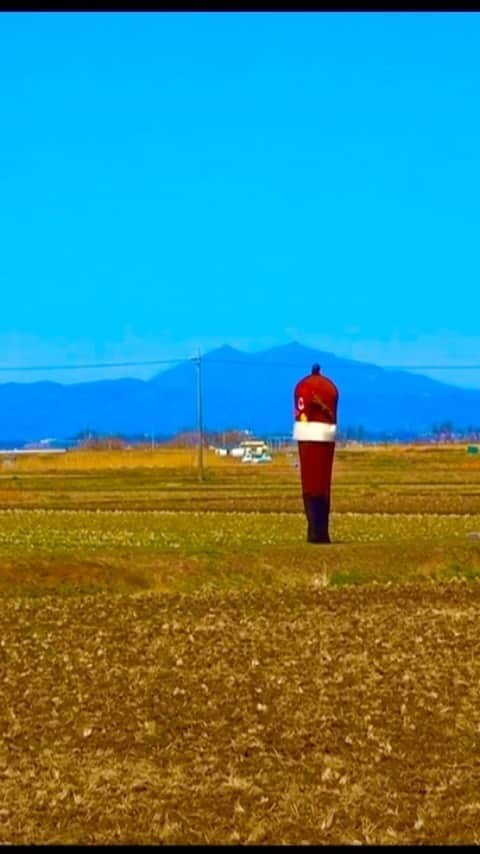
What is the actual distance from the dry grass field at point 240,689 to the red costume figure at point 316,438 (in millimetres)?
594

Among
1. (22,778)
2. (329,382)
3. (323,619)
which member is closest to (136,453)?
(329,382)

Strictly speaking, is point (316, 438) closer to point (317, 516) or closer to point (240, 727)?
point (317, 516)

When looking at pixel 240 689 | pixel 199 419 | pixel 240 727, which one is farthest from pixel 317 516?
pixel 199 419

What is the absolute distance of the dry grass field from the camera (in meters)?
7.51

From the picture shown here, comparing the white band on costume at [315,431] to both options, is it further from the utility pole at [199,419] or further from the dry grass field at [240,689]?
the utility pole at [199,419]

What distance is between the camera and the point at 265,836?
23.1ft

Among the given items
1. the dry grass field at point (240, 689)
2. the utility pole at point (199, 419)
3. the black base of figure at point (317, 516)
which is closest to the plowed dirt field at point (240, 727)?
the dry grass field at point (240, 689)

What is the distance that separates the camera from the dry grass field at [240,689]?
751 centimetres

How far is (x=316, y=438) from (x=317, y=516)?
1.20 metres

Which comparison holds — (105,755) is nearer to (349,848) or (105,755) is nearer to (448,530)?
(349,848)

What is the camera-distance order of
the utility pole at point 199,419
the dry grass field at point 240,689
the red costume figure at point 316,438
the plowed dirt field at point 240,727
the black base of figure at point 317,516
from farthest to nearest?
1. the utility pole at point 199,419
2. the black base of figure at point 317,516
3. the red costume figure at point 316,438
4. the dry grass field at point 240,689
5. the plowed dirt field at point 240,727

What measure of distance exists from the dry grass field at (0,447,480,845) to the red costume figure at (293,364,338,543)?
594mm

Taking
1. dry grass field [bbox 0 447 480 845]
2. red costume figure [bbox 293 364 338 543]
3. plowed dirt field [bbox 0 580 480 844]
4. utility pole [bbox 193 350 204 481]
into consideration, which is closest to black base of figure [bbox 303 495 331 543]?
red costume figure [bbox 293 364 338 543]

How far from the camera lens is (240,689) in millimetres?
10945
